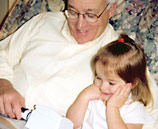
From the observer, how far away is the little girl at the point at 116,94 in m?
1.28

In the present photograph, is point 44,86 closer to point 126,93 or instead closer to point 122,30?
point 126,93

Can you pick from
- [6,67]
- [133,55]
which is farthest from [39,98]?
[133,55]

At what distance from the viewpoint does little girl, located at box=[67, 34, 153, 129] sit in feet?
4.20

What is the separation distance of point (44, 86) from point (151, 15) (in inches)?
31.7

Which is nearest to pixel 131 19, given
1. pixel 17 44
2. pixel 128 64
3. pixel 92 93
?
pixel 128 64

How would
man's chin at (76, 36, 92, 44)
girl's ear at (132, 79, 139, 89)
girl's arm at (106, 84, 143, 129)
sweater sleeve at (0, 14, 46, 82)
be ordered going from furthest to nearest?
sweater sleeve at (0, 14, 46, 82), man's chin at (76, 36, 92, 44), girl's ear at (132, 79, 139, 89), girl's arm at (106, 84, 143, 129)

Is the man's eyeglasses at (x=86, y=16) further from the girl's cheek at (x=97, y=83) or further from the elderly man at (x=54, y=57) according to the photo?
the girl's cheek at (x=97, y=83)

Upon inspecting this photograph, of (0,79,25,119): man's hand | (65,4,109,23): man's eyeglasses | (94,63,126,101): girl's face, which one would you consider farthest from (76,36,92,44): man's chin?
(0,79,25,119): man's hand

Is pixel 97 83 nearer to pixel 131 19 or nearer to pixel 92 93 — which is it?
pixel 92 93

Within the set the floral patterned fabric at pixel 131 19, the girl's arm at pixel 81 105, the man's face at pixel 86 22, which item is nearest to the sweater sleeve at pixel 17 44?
the floral patterned fabric at pixel 131 19

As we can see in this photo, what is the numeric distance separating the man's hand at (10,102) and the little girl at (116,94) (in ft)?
0.90

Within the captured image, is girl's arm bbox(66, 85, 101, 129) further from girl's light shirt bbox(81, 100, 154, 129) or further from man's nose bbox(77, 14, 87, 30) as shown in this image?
man's nose bbox(77, 14, 87, 30)

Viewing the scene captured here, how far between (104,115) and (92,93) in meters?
0.13

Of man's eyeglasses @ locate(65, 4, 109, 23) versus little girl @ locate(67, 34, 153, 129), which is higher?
man's eyeglasses @ locate(65, 4, 109, 23)
